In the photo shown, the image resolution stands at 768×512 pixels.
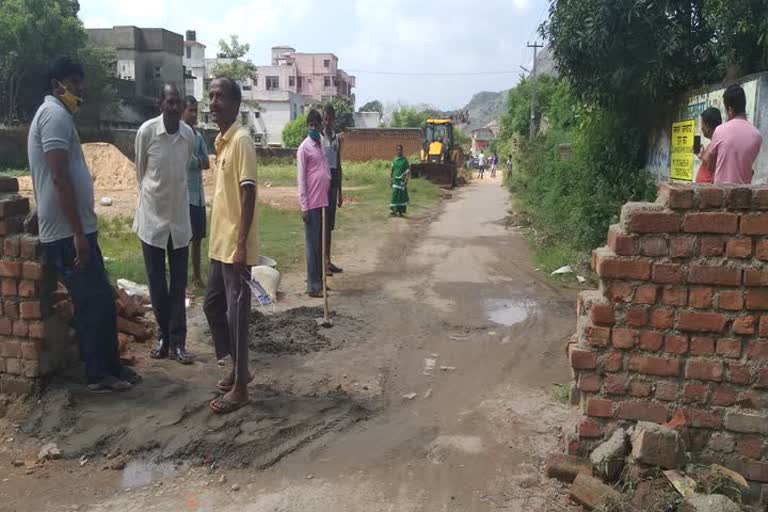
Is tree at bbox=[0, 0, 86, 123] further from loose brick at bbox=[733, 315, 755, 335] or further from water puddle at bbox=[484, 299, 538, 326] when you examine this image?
loose brick at bbox=[733, 315, 755, 335]

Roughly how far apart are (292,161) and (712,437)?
41.8 meters

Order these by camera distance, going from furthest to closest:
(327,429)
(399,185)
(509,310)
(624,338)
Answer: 1. (399,185)
2. (509,310)
3. (327,429)
4. (624,338)

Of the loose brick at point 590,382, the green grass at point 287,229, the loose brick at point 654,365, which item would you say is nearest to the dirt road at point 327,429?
the loose brick at point 590,382

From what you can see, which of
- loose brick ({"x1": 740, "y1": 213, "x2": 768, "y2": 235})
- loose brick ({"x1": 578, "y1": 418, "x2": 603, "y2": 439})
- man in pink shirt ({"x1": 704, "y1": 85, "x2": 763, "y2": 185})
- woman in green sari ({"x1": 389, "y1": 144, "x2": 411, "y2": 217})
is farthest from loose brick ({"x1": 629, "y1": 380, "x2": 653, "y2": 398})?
woman in green sari ({"x1": 389, "y1": 144, "x2": 411, "y2": 217})

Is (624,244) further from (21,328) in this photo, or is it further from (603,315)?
(21,328)

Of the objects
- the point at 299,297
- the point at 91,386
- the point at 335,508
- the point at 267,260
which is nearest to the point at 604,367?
the point at 335,508

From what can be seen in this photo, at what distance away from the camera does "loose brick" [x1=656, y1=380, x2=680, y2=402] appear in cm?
321

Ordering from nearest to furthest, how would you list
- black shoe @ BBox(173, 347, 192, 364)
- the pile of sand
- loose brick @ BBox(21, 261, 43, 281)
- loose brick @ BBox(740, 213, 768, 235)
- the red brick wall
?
loose brick @ BBox(740, 213, 768, 235) → loose brick @ BBox(21, 261, 43, 281) → black shoe @ BBox(173, 347, 192, 364) → the pile of sand → the red brick wall

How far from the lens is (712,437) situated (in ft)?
10.4

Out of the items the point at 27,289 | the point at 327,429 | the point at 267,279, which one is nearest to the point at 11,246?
the point at 27,289

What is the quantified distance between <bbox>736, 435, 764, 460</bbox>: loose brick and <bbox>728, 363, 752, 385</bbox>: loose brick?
27 cm

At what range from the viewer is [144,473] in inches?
134

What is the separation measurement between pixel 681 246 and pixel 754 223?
32cm

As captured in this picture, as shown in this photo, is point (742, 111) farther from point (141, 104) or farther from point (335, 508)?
point (141, 104)
